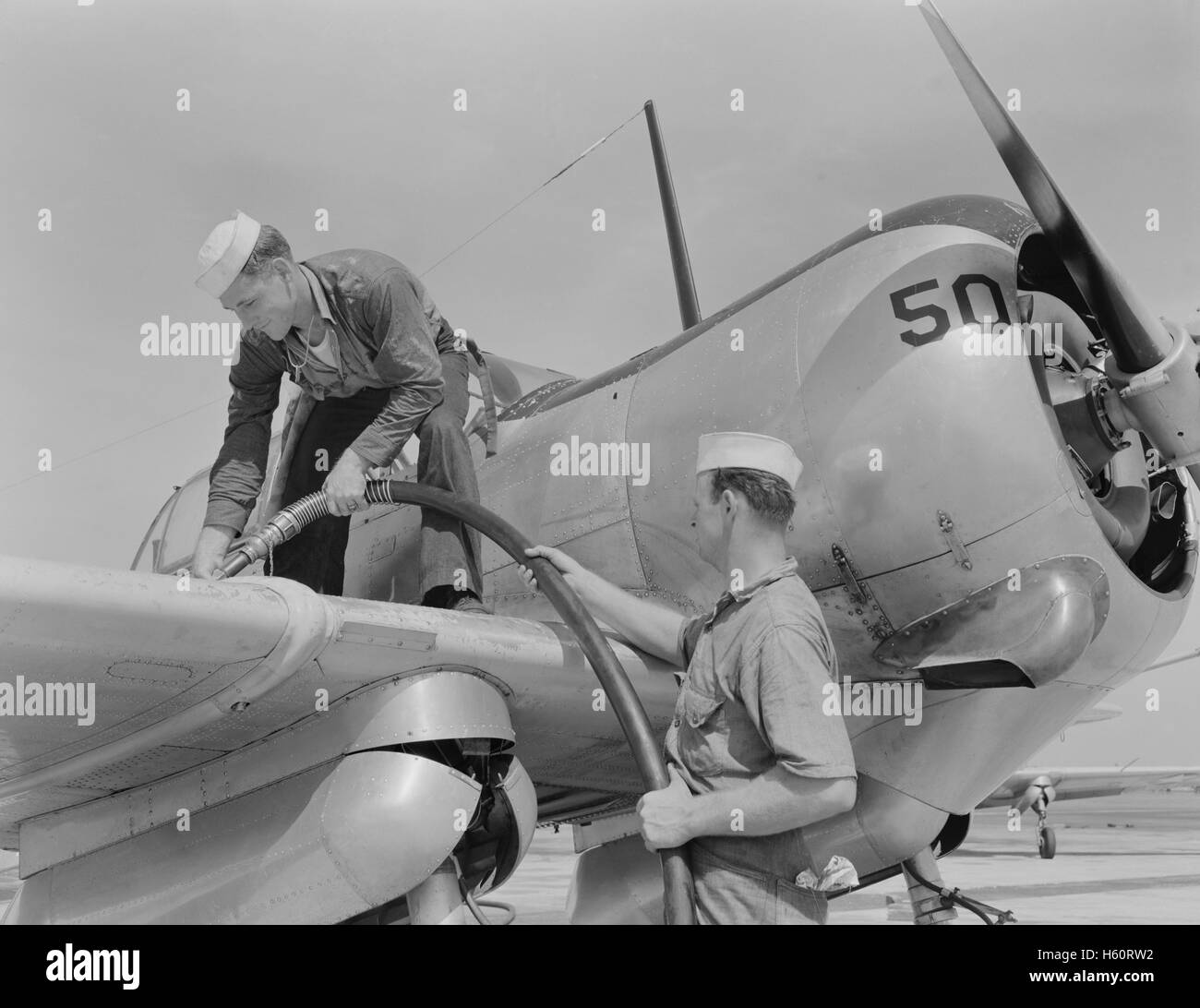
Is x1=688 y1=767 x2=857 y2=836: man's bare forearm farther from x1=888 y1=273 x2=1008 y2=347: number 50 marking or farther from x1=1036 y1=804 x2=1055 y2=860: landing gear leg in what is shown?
x1=1036 y1=804 x2=1055 y2=860: landing gear leg

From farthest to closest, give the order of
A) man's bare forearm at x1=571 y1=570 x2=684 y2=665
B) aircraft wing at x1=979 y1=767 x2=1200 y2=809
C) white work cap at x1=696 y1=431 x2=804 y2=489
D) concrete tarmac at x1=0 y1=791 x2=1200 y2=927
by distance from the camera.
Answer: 1. aircraft wing at x1=979 y1=767 x2=1200 y2=809
2. concrete tarmac at x1=0 y1=791 x2=1200 y2=927
3. man's bare forearm at x1=571 y1=570 x2=684 y2=665
4. white work cap at x1=696 y1=431 x2=804 y2=489

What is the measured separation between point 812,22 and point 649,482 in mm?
1857

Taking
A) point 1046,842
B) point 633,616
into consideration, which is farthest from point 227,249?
point 1046,842

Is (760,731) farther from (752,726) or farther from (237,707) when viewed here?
(237,707)

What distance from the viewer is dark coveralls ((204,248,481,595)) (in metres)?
3.48

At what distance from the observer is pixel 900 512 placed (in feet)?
10.7

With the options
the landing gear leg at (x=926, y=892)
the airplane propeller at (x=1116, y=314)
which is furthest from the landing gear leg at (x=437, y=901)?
the airplane propeller at (x=1116, y=314)

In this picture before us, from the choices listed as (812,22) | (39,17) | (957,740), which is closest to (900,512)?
(957,740)

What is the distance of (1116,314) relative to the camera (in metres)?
3.11

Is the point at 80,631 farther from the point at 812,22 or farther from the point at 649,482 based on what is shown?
the point at 812,22

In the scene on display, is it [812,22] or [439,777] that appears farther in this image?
[812,22]

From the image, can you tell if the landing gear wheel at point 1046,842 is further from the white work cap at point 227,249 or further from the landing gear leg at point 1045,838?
the white work cap at point 227,249

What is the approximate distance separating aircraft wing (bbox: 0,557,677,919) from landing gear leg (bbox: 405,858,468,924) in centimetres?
14

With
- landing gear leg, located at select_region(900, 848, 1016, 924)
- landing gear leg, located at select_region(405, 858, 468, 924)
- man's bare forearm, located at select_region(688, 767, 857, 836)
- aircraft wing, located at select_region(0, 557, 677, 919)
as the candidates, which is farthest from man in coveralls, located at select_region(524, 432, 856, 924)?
landing gear leg, located at select_region(900, 848, 1016, 924)
